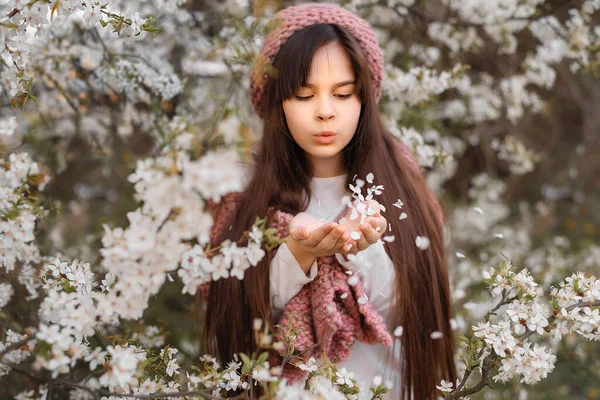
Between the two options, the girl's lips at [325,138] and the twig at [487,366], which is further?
the girl's lips at [325,138]

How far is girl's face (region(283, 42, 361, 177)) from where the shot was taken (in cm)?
159

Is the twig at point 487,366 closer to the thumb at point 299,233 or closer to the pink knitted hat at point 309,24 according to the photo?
the thumb at point 299,233

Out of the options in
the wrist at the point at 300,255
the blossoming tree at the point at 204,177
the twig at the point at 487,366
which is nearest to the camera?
the blossoming tree at the point at 204,177

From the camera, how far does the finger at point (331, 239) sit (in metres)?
1.35

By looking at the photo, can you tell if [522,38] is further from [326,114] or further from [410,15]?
[326,114]

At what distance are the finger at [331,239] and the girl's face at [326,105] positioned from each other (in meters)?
0.33

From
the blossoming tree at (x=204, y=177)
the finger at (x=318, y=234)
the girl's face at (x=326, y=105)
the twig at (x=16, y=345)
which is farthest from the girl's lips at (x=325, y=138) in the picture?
the twig at (x=16, y=345)

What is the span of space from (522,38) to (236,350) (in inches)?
88.0

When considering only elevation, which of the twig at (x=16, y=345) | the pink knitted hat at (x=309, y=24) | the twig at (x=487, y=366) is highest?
the pink knitted hat at (x=309, y=24)

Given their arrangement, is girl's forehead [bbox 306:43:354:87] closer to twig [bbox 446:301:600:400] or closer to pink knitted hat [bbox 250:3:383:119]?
pink knitted hat [bbox 250:3:383:119]

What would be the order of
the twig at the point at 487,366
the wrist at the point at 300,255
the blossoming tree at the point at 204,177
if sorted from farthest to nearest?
1. the wrist at the point at 300,255
2. the twig at the point at 487,366
3. the blossoming tree at the point at 204,177

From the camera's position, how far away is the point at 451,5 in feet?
8.91

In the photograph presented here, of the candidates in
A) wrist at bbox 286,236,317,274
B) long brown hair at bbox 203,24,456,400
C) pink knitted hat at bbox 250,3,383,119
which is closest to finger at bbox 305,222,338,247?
wrist at bbox 286,236,317,274

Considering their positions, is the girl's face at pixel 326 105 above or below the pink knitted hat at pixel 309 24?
below
